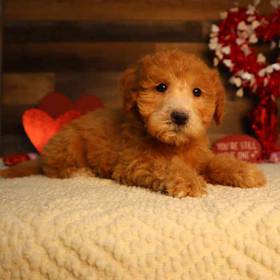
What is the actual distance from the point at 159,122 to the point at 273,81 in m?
1.44

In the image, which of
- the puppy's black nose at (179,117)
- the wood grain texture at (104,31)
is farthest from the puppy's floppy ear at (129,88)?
the wood grain texture at (104,31)

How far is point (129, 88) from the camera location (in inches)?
61.8

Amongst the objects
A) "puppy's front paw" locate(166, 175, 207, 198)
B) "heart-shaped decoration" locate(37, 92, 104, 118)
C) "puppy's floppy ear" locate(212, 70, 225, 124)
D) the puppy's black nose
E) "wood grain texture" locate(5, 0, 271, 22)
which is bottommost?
"puppy's front paw" locate(166, 175, 207, 198)

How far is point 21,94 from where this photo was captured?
2.71 metres

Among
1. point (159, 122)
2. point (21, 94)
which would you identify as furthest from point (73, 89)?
point (159, 122)

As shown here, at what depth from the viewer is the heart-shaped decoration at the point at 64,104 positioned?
2518 mm

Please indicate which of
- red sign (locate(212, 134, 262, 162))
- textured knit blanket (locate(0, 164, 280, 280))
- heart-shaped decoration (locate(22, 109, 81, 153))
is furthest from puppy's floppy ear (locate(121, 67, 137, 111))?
red sign (locate(212, 134, 262, 162))

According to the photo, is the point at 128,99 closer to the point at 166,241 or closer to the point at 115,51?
the point at 166,241

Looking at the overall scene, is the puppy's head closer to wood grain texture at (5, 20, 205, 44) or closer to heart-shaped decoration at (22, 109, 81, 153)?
heart-shaped decoration at (22, 109, 81, 153)

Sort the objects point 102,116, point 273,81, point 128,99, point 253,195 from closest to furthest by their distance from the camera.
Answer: point 253,195
point 128,99
point 102,116
point 273,81

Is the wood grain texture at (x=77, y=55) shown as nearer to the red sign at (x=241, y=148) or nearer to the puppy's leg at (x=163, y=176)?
the red sign at (x=241, y=148)

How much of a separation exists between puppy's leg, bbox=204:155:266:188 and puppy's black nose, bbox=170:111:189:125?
29 cm

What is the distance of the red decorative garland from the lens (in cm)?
261

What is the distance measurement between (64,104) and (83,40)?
483 millimetres
